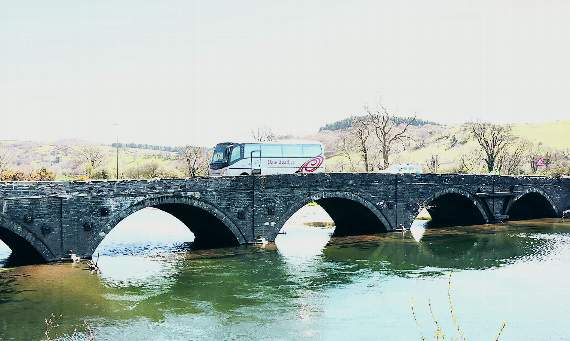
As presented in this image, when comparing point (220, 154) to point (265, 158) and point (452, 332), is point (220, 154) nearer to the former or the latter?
point (265, 158)

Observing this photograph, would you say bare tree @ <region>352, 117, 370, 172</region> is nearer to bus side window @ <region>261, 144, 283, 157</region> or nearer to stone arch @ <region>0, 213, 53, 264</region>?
bus side window @ <region>261, 144, 283, 157</region>

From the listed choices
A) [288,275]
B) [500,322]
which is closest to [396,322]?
[500,322]

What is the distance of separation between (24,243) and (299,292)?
1684cm

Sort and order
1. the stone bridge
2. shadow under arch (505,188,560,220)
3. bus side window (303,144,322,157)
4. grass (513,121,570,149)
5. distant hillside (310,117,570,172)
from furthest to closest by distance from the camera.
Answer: grass (513,121,570,149)
distant hillside (310,117,570,172)
shadow under arch (505,188,560,220)
bus side window (303,144,322,157)
the stone bridge

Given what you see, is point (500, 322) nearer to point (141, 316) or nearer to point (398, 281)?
point (398, 281)

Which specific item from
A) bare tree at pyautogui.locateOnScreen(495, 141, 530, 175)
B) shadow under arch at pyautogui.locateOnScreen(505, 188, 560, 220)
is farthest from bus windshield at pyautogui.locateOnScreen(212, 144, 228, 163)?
bare tree at pyautogui.locateOnScreen(495, 141, 530, 175)

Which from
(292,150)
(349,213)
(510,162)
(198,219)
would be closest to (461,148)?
(510,162)

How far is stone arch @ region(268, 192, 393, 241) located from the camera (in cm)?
4450

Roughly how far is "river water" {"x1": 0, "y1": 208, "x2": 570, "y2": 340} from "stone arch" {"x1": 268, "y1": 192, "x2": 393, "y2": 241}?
125 inches

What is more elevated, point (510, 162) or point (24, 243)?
point (510, 162)

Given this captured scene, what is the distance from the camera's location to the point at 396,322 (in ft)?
82.2

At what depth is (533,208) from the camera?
214 ft

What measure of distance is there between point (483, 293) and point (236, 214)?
17.6 metres

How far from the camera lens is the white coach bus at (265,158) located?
47.2 m
